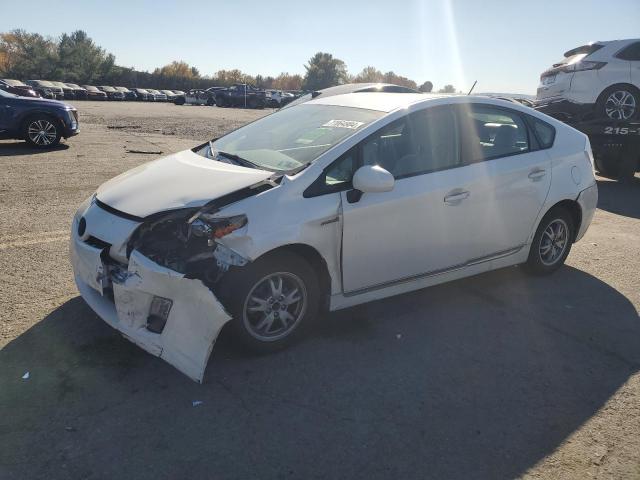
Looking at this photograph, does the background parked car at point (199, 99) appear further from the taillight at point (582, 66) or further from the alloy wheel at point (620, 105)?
the alloy wheel at point (620, 105)

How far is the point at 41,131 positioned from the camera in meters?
11.5

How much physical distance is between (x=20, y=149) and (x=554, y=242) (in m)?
10.9

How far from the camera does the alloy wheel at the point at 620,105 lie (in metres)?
9.91

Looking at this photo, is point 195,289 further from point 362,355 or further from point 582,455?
point 582,455

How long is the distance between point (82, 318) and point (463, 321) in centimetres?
283

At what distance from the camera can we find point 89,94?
166ft

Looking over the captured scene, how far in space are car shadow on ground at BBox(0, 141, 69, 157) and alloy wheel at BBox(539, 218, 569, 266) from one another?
10.0m

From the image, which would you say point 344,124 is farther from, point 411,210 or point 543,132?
point 543,132

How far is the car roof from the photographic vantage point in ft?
13.5

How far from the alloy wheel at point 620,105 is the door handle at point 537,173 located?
261 inches

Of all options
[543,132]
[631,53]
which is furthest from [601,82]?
[543,132]

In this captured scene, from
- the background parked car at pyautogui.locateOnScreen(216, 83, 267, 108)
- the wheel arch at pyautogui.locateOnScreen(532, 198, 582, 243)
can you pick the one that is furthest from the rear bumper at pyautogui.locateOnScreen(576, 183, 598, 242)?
the background parked car at pyautogui.locateOnScreen(216, 83, 267, 108)

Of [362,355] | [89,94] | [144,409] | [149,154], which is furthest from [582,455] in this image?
[89,94]

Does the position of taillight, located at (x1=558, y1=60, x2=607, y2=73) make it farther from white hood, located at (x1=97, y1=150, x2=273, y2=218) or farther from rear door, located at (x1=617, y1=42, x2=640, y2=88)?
white hood, located at (x1=97, y1=150, x2=273, y2=218)
